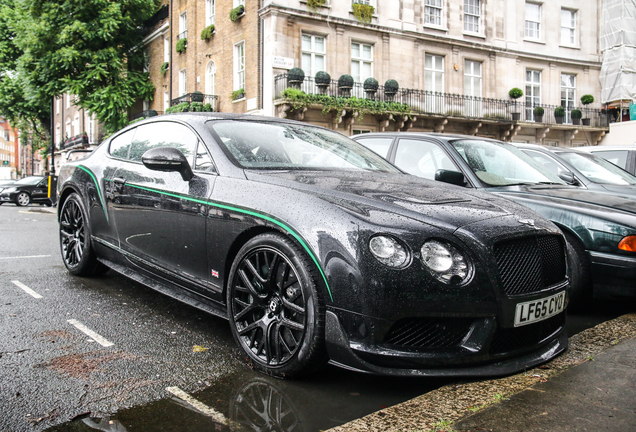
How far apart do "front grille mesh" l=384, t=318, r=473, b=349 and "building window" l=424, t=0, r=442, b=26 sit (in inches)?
943

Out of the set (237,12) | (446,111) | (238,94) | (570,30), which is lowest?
(446,111)

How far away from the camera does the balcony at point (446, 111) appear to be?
2095 cm

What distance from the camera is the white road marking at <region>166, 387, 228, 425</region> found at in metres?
2.37

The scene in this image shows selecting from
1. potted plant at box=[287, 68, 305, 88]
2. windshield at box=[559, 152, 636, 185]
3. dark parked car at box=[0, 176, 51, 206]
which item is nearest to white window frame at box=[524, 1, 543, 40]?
potted plant at box=[287, 68, 305, 88]

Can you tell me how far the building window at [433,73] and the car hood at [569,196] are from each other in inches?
791

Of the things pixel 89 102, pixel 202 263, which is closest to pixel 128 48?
pixel 89 102

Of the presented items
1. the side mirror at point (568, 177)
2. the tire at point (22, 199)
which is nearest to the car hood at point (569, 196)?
the side mirror at point (568, 177)

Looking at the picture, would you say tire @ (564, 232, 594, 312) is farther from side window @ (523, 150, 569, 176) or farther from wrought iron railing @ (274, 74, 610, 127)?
wrought iron railing @ (274, 74, 610, 127)

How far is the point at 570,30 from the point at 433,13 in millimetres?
9066

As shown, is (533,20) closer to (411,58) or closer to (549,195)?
(411,58)

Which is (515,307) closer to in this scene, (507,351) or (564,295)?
(507,351)

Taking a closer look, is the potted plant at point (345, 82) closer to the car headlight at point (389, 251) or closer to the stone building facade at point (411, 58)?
the stone building facade at point (411, 58)

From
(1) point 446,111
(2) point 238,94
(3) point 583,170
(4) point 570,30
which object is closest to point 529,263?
(3) point 583,170

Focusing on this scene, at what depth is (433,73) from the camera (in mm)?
24688
